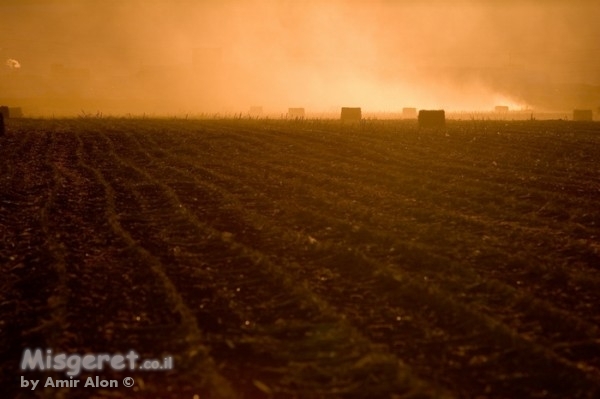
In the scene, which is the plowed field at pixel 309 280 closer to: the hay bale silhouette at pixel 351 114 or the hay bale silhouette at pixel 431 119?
the hay bale silhouette at pixel 431 119

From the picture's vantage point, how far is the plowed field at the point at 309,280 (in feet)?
16.5

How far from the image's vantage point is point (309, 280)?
7.27 metres

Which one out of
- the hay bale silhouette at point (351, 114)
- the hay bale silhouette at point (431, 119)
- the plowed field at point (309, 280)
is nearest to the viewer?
the plowed field at point (309, 280)

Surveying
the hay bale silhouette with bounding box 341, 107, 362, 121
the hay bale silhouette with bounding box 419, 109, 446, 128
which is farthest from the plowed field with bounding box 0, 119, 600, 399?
the hay bale silhouette with bounding box 341, 107, 362, 121

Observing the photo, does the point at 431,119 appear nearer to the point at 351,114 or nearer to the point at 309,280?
the point at 351,114

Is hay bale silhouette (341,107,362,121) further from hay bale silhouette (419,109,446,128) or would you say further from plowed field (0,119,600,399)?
plowed field (0,119,600,399)

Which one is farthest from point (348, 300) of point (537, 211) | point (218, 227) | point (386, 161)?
point (386, 161)

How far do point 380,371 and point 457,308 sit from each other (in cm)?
162

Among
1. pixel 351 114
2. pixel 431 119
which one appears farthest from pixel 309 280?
pixel 351 114

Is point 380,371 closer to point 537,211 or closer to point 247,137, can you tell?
point 537,211

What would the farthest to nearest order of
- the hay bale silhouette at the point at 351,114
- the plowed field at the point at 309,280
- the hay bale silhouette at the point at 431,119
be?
the hay bale silhouette at the point at 351,114
the hay bale silhouette at the point at 431,119
the plowed field at the point at 309,280

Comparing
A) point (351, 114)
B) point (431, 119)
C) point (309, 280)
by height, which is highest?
point (351, 114)

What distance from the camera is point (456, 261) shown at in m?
7.95

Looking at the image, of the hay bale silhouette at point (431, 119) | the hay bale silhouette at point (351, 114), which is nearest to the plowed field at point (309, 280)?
the hay bale silhouette at point (431, 119)
